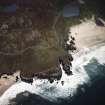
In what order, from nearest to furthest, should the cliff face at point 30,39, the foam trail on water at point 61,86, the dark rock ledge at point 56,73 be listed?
the foam trail on water at point 61,86, the dark rock ledge at point 56,73, the cliff face at point 30,39

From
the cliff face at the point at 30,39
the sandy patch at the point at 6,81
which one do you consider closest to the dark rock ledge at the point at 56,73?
the cliff face at the point at 30,39

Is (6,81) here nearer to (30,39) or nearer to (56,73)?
(56,73)

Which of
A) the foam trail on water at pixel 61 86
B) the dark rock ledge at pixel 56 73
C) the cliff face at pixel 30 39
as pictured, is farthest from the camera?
the cliff face at pixel 30 39

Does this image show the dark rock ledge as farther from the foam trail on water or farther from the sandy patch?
the sandy patch

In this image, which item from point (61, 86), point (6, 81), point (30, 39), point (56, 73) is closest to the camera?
point (6, 81)

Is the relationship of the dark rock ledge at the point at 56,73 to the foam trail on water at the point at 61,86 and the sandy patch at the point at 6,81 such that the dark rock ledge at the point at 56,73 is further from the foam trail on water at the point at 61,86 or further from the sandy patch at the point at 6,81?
the sandy patch at the point at 6,81

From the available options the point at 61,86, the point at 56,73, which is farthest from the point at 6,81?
the point at 61,86

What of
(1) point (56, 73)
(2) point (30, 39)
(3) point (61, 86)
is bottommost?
(3) point (61, 86)

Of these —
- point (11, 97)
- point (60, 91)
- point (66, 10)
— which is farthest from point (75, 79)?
point (66, 10)

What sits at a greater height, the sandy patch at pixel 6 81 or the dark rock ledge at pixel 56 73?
the dark rock ledge at pixel 56 73
